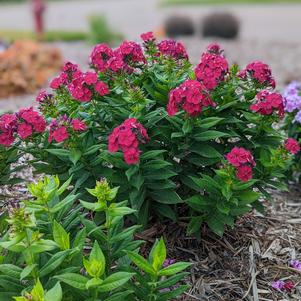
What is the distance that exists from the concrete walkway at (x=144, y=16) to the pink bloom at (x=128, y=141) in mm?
12473

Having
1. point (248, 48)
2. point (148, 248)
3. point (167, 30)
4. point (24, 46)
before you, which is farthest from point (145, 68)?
point (167, 30)

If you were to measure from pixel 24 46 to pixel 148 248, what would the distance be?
21.4ft

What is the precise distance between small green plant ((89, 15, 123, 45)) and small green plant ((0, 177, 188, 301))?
35.8 feet

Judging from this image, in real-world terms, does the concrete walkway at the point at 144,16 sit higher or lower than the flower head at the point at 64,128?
lower

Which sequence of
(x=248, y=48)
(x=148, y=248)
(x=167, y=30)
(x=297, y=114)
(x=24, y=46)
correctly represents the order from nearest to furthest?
(x=148, y=248), (x=297, y=114), (x=24, y=46), (x=248, y=48), (x=167, y=30)

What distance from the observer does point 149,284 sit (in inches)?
107

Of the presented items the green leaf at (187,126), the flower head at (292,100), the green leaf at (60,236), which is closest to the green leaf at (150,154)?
the green leaf at (187,126)

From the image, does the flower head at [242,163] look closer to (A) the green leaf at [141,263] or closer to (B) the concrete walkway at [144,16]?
(A) the green leaf at [141,263]

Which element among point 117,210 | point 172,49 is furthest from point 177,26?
point 117,210

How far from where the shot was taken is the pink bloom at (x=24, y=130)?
10.6 ft

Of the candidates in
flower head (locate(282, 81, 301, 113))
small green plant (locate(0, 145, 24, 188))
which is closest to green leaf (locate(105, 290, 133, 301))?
small green plant (locate(0, 145, 24, 188))

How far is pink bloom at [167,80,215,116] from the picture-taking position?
3.04 meters

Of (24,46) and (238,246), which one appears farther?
(24,46)

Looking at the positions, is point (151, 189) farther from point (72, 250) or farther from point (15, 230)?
point (15, 230)
